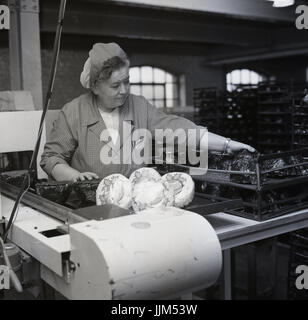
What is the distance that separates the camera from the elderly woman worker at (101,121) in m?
2.00

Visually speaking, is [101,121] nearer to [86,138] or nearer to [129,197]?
[86,138]

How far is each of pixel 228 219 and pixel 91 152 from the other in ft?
2.65

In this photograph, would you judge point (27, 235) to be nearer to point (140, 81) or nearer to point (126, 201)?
point (126, 201)

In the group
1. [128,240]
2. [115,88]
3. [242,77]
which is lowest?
[128,240]

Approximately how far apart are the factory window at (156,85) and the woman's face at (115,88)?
24.4 feet

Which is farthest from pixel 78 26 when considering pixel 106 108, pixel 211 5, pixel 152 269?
pixel 152 269

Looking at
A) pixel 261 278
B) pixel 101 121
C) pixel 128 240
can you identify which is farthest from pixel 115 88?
pixel 261 278

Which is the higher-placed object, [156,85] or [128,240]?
[156,85]

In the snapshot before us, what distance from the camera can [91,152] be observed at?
6.98 ft

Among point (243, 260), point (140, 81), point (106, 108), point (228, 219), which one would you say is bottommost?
point (243, 260)

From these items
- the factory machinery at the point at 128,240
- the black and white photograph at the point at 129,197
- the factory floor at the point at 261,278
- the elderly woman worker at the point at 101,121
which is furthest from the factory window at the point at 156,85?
the factory machinery at the point at 128,240

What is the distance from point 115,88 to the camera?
2035 millimetres

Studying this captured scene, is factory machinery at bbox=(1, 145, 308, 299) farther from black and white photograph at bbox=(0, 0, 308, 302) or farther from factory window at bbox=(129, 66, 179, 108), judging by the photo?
factory window at bbox=(129, 66, 179, 108)

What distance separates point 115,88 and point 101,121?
0.18m
